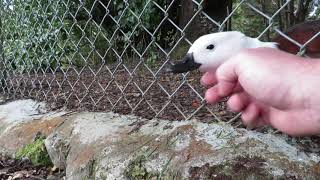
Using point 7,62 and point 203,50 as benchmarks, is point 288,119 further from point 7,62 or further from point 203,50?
point 7,62

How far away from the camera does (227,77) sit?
0.96m

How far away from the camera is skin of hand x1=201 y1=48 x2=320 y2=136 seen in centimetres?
85

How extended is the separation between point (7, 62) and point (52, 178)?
5.00 feet

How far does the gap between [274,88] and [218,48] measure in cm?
29

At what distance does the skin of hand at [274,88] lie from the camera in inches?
33.5

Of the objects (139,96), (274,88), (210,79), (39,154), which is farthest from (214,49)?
(139,96)

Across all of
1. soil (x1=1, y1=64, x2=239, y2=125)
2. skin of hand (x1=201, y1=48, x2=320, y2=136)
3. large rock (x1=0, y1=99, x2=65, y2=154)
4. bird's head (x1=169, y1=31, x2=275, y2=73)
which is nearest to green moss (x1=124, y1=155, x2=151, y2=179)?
soil (x1=1, y1=64, x2=239, y2=125)

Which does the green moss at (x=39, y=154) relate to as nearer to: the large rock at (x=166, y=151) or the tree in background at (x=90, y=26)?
the large rock at (x=166, y=151)

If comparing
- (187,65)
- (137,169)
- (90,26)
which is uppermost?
(187,65)

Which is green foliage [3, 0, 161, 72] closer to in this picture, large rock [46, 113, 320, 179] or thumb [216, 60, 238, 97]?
large rock [46, 113, 320, 179]

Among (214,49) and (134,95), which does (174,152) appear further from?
(134,95)

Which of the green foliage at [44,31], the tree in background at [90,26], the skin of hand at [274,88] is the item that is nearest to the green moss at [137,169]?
the skin of hand at [274,88]

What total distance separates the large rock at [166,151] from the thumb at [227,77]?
0.38 meters

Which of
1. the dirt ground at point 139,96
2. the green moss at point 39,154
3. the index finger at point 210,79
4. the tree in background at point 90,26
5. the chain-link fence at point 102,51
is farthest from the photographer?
the tree in background at point 90,26
